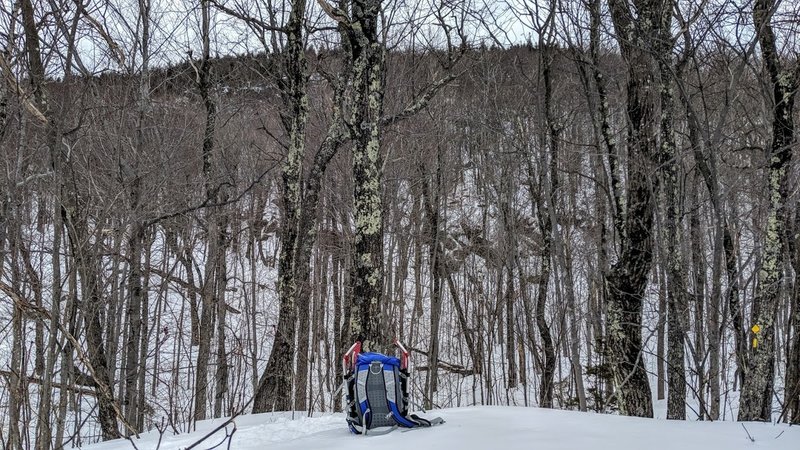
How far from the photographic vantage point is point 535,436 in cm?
401

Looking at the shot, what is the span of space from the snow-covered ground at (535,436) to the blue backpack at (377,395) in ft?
0.44

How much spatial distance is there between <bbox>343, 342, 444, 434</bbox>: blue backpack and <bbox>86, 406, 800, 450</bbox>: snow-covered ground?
134 mm

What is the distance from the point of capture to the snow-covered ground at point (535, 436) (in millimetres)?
3742

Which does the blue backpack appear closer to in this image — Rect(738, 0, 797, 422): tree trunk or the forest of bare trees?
the forest of bare trees

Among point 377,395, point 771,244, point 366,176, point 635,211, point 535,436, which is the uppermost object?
point 366,176

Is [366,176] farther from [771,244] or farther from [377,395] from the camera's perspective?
[771,244]

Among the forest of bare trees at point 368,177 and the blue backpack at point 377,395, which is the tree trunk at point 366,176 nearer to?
the forest of bare trees at point 368,177

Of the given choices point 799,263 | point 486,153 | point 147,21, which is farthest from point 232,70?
point 799,263

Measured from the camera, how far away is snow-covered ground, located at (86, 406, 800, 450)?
3.74m

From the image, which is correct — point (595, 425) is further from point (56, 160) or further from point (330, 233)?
point (330, 233)

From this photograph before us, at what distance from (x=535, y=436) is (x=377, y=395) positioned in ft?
4.15

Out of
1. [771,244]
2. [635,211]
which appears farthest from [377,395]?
[771,244]

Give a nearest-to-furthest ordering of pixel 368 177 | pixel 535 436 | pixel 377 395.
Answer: pixel 535 436, pixel 377 395, pixel 368 177

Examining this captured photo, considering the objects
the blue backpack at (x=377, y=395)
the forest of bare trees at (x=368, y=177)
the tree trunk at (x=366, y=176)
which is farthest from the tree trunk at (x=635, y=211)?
the blue backpack at (x=377, y=395)
